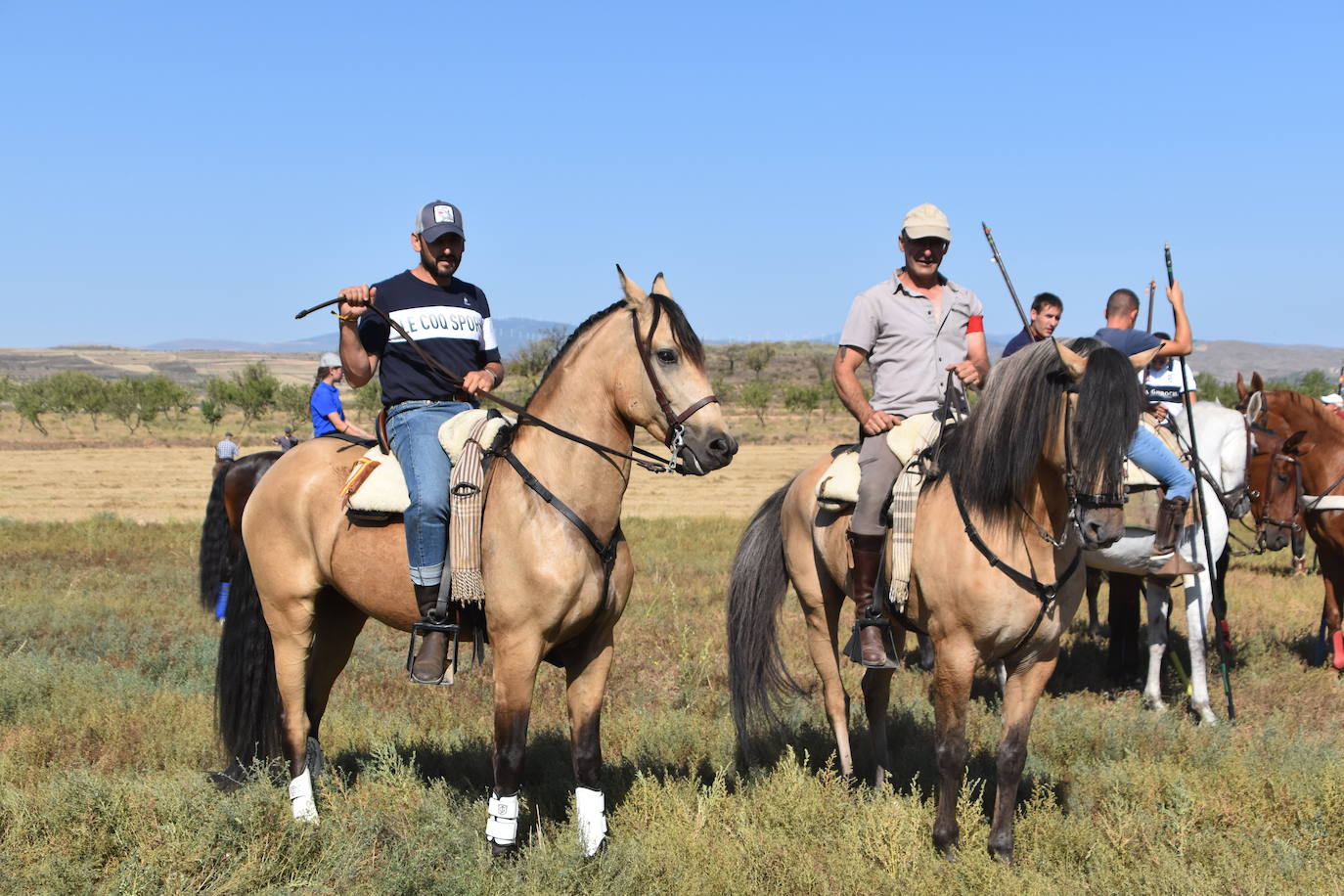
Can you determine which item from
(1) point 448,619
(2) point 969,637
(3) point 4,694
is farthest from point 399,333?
(3) point 4,694

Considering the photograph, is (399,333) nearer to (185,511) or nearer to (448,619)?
(448,619)

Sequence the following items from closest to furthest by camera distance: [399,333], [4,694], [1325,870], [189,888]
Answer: [189,888] < [1325,870] < [399,333] < [4,694]

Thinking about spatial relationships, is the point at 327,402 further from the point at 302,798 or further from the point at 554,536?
the point at 554,536

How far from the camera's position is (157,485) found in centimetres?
3234

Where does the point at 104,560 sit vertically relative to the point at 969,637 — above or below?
below

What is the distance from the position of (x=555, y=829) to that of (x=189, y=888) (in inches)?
68.8

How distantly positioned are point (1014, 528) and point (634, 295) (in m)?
2.18

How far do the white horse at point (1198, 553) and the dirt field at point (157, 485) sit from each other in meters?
15.3

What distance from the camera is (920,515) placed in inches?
215

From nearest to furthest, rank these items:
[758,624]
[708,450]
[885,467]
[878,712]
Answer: [708,450] → [885,467] → [878,712] → [758,624]

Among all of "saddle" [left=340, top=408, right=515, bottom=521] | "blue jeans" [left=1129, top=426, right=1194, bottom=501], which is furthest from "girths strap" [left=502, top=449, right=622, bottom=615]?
"blue jeans" [left=1129, top=426, right=1194, bottom=501]

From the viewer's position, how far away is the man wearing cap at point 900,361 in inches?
219

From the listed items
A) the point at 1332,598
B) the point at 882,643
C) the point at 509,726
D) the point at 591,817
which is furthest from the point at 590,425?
the point at 1332,598

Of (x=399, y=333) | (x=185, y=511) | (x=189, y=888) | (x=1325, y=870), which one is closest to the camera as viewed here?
(x=189, y=888)
